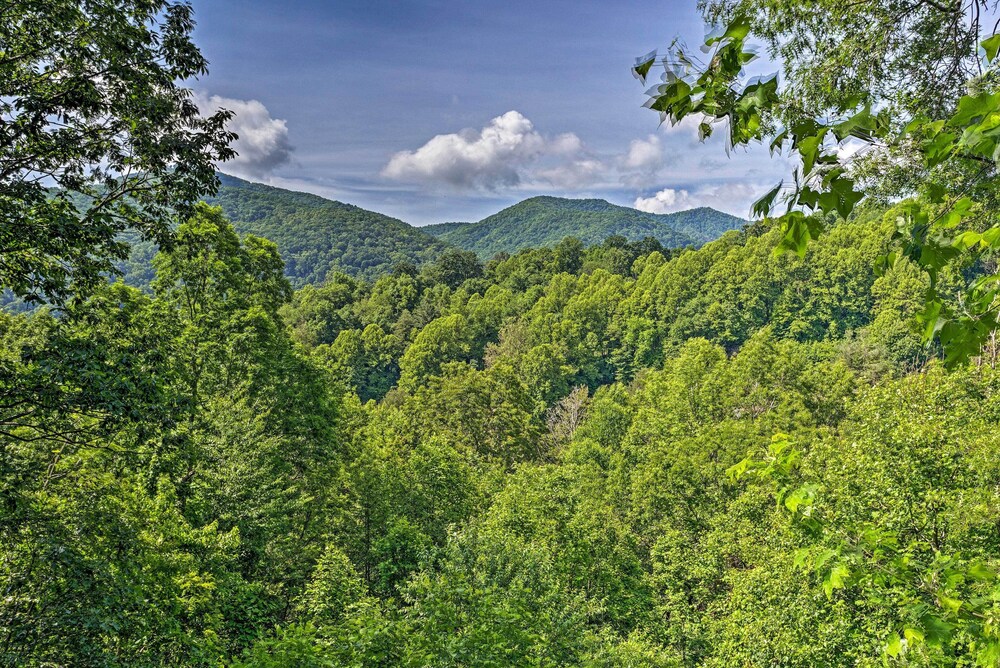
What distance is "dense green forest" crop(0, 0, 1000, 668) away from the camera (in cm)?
241

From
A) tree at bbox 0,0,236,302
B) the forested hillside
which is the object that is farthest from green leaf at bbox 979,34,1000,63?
tree at bbox 0,0,236,302

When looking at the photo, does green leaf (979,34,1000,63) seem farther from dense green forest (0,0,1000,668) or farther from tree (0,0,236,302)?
tree (0,0,236,302)

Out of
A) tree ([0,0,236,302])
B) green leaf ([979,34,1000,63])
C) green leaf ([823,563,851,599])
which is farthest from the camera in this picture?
tree ([0,0,236,302])

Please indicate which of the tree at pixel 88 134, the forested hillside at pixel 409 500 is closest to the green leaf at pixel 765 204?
the forested hillside at pixel 409 500

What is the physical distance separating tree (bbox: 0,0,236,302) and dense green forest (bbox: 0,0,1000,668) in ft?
0.12

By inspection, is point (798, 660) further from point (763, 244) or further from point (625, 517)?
point (763, 244)

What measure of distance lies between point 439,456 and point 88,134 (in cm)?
1955

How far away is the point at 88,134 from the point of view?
21.2ft

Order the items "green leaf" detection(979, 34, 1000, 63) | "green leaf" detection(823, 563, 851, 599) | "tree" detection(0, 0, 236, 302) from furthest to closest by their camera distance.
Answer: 1. "tree" detection(0, 0, 236, 302)
2. "green leaf" detection(823, 563, 851, 599)
3. "green leaf" detection(979, 34, 1000, 63)

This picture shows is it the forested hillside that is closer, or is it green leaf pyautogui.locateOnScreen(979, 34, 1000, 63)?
green leaf pyautogui.locateOnScreen(979, 34, 1000, 63)

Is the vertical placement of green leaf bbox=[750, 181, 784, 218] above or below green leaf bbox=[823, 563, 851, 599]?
above

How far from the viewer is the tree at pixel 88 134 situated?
5883 mm

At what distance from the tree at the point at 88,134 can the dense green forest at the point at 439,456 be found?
37 millimetres

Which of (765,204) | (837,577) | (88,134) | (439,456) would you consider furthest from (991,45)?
(439,456)
